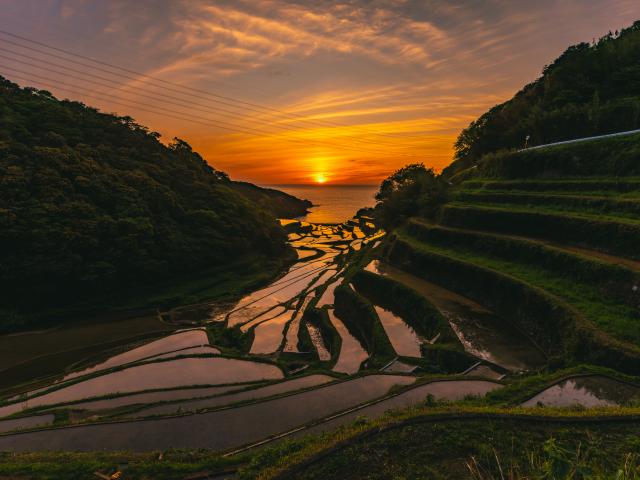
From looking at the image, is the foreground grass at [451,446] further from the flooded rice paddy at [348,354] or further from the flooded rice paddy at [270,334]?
the flooded rice paddy at [270,334]

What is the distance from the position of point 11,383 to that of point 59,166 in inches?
937

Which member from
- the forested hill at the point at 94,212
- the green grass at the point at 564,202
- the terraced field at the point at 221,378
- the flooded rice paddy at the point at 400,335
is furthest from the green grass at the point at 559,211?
the forested hill at the point at 94,212

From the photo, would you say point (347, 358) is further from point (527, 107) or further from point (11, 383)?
point (527, 107)

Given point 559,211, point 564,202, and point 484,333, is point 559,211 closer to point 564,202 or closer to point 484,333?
point 564,202

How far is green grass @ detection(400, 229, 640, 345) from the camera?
14.5 m

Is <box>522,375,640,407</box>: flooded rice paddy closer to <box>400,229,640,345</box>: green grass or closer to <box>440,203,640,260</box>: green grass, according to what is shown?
<box>400,229,640,345</box>: green grass

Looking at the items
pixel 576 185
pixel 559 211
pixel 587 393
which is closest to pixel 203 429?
pixel 587 393

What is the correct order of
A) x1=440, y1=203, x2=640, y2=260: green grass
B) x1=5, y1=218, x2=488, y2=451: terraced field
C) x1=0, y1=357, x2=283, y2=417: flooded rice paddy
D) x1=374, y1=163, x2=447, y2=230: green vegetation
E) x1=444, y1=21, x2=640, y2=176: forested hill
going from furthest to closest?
x1=374, y1=163, x2=447, y2=230: green vegetation, x1=444, y1=21, x2=640, y2=176: forested hill, x1=440, y1=203, x2=640, y2=260: green grass, x1=0, y1=357, x2=283, y2=417: flooded rice paddy, x1=5, y1=218, x2=488, y2=451: terraced field

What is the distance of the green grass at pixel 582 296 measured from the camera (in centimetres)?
1452

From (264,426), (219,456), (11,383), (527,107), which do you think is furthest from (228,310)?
(527,107)

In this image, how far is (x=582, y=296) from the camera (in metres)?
17.6

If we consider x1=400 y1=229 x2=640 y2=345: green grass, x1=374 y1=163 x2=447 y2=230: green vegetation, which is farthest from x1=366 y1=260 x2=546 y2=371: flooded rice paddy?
x1=374 y1=163 x2=447 y2=230: green vegetation

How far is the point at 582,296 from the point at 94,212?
138 ft

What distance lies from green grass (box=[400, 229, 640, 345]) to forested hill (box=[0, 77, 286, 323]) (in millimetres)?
33134
